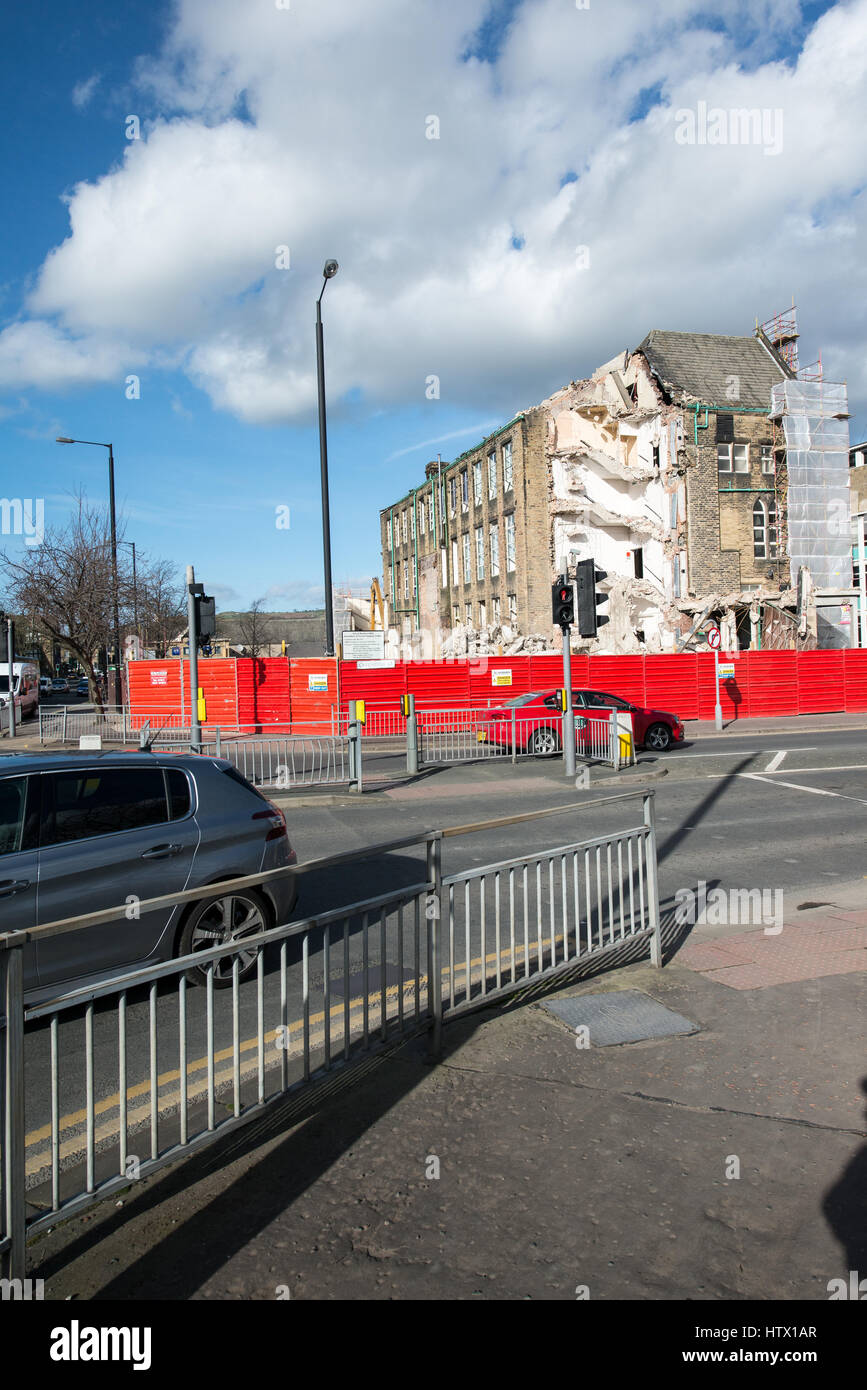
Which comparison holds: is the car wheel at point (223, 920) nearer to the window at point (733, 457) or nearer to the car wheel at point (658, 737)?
the car wheel at point (658, 737)

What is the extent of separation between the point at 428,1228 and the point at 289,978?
2.51 metres

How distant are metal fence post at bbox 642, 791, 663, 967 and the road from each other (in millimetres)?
1020

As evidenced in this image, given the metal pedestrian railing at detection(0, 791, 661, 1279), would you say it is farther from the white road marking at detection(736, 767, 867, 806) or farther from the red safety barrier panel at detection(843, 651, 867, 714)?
the red safety barrier panel at detection(843, 651, 867, 714)

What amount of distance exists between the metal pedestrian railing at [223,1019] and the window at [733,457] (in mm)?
36154

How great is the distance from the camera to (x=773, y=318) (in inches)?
1735

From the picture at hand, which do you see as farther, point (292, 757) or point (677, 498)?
point (677, 498)

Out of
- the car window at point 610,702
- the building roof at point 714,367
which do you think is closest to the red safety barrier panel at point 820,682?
the car window at point 610,702

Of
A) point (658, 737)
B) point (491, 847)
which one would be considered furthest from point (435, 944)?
point (658, 737)

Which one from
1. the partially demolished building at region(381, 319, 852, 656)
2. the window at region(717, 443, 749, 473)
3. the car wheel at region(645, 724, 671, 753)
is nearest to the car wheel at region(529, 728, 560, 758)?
the car wheel at region(645, 724, 671, 753)

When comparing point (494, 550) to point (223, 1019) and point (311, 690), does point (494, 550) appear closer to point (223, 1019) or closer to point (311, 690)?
point (311, 690)

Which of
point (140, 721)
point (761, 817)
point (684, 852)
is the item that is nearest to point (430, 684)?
point (140, 721)

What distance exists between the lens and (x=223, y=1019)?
5004 mm

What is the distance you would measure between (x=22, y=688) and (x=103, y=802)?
114 feet

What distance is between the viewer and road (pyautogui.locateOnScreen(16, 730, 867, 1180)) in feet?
14.8
